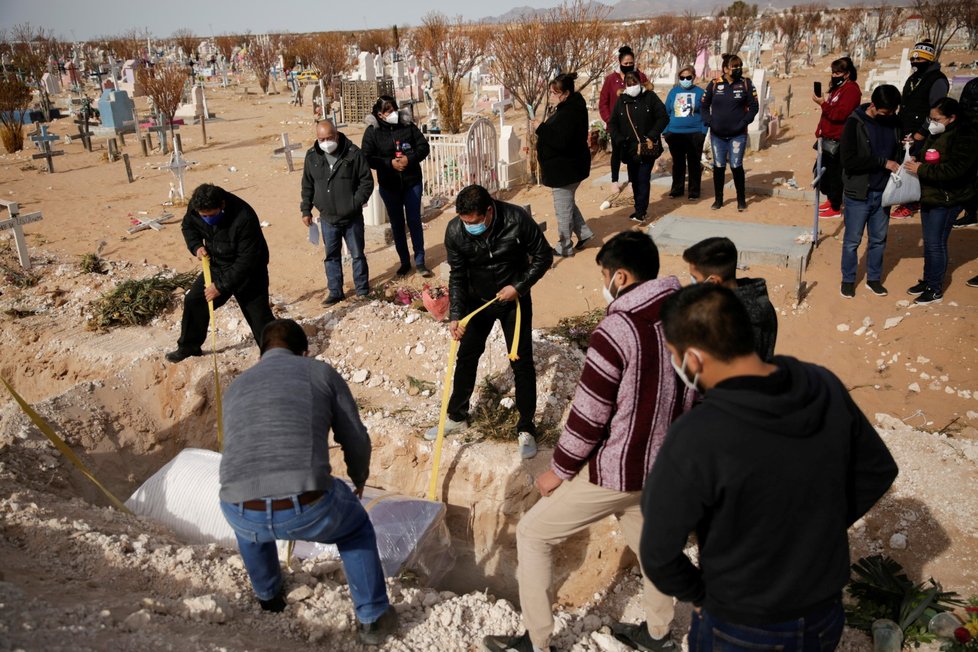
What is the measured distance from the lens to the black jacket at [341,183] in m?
6.75

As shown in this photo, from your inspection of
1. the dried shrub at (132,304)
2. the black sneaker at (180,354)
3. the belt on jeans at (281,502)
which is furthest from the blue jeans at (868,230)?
the dried shrub at (132,304)

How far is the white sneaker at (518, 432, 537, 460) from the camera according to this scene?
15.3 ft

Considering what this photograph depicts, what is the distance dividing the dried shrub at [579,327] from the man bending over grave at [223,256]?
2.50 m

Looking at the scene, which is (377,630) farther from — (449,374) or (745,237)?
(745,237)

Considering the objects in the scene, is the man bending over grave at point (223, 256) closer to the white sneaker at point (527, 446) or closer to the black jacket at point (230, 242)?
the black jacket at point (230, 242)

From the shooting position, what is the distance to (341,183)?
675cm

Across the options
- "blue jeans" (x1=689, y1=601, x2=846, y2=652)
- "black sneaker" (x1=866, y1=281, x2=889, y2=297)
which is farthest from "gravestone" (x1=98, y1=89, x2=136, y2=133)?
"blue jeans" (x1=689, y1=601, x2=846, y2=652)

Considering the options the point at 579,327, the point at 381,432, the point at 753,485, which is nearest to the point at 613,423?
the point at 753,485

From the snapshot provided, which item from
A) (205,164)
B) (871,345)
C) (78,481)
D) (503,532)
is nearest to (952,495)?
(871,345)

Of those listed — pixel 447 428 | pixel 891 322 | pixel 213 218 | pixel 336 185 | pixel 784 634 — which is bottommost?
pixel 447 428

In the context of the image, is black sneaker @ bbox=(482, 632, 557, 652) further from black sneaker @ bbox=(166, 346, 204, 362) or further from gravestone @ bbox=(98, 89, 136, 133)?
gravestone @ bbox=(98, 89, 136, 133)

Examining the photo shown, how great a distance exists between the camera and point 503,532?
4711 mm

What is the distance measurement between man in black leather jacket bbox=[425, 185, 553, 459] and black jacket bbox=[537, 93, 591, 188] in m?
3.44

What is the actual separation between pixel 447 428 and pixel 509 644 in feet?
6.43
